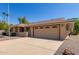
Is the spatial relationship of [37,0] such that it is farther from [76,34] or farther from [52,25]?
[52,25]

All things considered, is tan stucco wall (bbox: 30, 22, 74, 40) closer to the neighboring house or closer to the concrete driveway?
the neighboring house

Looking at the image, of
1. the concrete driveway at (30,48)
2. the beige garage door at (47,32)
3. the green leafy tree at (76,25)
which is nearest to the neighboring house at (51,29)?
the beige garage door at (47,32)

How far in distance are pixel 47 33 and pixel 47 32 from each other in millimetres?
89

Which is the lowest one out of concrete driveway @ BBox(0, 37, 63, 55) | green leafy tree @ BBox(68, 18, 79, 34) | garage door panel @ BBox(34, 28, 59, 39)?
concrete driveway @ BBox(0, 37, 63, 55)

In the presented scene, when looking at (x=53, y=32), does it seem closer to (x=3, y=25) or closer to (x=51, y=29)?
(x=51, y=29)

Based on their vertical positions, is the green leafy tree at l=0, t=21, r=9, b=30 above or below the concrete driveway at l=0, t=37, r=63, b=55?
above

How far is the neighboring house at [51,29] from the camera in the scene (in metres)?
12.6

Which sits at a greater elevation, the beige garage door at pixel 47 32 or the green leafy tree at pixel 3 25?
the green leafy tree at pixel 3 25

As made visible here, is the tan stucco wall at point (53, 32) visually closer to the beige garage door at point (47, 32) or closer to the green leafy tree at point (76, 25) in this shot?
the beige garage door at point (47, 32)

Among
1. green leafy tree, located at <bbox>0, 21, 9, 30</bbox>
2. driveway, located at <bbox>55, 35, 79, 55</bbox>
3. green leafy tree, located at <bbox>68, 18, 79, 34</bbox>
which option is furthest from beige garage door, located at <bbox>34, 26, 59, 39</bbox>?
green leafy tree, located at <bbox>0, 21, 9, 30</bbox>

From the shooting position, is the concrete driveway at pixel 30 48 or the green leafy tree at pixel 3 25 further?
the green leafy tree at pixel 3 25

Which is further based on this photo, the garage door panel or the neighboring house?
the garage door panel

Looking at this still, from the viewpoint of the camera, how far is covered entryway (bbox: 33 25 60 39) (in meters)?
13.1

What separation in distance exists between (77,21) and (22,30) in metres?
5.94
